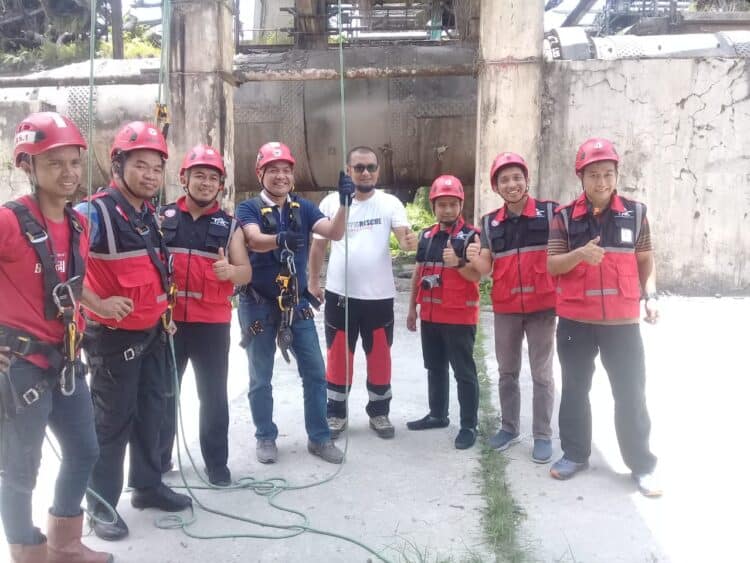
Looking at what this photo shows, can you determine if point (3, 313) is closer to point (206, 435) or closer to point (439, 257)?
point (206, 435)

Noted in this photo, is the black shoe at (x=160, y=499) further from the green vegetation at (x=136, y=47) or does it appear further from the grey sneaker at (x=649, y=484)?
the green vegetation at (x=136, y=47)

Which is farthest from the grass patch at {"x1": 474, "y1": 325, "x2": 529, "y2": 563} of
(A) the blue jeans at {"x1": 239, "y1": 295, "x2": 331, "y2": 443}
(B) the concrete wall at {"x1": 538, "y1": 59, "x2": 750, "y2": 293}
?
(B) the concrete wall at {"x1": 538, "y1": 59, "x2": 750, "y2": 293}

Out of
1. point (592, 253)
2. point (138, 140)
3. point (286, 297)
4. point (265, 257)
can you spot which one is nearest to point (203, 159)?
point (138, 140)

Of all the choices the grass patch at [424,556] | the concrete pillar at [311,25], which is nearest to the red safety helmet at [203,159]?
the grass patch at [424,556]

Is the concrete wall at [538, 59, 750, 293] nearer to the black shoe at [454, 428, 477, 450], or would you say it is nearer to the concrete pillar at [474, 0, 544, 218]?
the concrete pillar at [474, 0, 544, 218]

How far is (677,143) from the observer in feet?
26.7

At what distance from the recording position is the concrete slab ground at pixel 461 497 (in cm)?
306

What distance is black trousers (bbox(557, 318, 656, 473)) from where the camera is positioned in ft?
11.9

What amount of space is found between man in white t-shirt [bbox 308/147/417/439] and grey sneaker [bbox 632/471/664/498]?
5.10 ft

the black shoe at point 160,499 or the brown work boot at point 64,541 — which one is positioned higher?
the brown work boot at point 64,541

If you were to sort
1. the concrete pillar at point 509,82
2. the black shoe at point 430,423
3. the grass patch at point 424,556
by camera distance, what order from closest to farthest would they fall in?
the grass patch at point 424,556
the black shoe at point 430,423
the concrete pillar at point 509,82

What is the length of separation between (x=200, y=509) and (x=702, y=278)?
277 inches

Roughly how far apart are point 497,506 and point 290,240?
178 centimetres

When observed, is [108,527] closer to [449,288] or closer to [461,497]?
[461,497]
